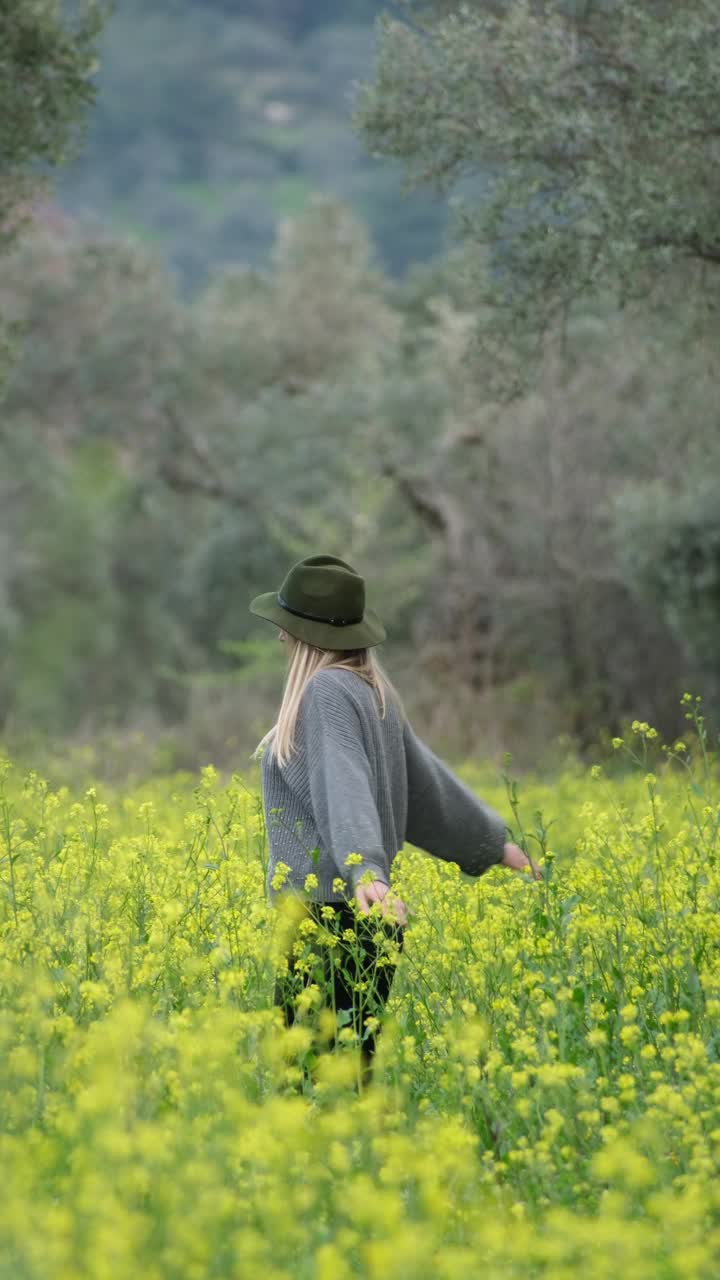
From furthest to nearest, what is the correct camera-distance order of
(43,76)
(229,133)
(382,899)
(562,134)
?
1. (229,133)
2. (43,76)
3. (562,134)
4. (382,899)

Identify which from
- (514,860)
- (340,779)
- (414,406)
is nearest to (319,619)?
(340,779)

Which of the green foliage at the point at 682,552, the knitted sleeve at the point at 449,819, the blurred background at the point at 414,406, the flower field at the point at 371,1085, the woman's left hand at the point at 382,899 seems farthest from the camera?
the green foliage at the point at 682,552

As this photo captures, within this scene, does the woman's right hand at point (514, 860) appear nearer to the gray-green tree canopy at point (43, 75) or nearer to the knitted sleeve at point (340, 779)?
the knitted sleeve at point (340, 779)

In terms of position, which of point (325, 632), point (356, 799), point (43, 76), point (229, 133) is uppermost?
point (229, 133)

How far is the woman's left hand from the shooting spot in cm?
391

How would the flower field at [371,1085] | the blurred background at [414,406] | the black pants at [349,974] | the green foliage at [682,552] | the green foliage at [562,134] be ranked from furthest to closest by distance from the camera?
the green foliage at [682,552] < the blurred background at [414,406] < the green foliage at [562,134] < the black pants at [349,974] < the flower field at [371,1085]

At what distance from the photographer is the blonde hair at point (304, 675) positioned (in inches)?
180

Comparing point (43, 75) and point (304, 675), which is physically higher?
point (43, 75)

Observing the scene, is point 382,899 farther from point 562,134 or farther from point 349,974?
point 562,134

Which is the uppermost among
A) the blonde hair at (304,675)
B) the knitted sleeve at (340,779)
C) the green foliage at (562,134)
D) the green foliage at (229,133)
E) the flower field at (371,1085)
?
the green foliage at (229,133)

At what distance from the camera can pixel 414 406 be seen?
984 inches

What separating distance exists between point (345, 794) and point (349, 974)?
561 millimetres

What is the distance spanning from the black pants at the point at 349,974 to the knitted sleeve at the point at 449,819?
46 cm

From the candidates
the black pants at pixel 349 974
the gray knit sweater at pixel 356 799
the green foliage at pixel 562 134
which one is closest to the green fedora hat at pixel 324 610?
the gray knit sweater at pixel 356 799
